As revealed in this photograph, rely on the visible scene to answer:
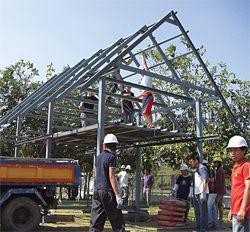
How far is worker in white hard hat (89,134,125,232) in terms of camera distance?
6223mm

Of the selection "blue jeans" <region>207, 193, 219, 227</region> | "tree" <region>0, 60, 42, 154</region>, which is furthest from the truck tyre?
"tree" <region>0, 60, 42, 154</region>

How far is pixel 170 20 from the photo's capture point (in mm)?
11000

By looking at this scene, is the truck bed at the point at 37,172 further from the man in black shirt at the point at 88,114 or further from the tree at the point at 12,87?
the tree at the point at 12,87

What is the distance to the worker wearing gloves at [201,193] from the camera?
909 cm

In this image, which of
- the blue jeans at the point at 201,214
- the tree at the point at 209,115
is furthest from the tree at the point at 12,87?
the blue jeans at the point at 201,214

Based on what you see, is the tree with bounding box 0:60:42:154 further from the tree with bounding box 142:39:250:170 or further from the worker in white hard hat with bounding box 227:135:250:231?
the worker in white hard hat with bounding box 227:135:250:231

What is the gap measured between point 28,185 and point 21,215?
0.70 metres

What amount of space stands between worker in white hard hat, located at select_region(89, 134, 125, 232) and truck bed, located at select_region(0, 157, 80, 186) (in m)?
2.93

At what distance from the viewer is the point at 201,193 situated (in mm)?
9094

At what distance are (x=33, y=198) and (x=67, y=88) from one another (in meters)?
2.89

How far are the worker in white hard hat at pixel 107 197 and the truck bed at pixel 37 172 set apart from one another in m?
2.93

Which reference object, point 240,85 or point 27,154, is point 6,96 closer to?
point 27,154

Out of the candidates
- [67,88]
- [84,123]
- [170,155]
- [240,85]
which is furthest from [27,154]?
[240,85]

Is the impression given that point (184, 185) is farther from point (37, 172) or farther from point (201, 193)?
point (37, 172)
